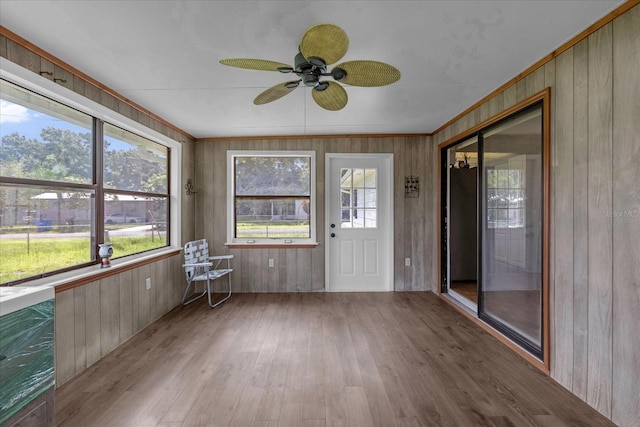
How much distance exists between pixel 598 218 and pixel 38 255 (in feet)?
12.0

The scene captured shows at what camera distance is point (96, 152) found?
2.50 metres

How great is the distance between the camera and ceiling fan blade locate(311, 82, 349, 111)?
199cm

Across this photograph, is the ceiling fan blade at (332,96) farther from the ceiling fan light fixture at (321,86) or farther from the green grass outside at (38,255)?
the green grass outside at (38,255)

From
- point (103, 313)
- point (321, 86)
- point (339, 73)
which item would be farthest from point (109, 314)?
point (339, 73)

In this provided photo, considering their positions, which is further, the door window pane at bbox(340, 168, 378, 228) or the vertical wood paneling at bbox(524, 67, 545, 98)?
the door window pane at bbox(340, 168, 378, 228)

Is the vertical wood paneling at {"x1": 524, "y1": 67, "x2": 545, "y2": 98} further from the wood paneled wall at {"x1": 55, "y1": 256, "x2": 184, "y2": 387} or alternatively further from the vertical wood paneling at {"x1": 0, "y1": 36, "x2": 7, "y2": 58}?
the wood paneled wall at {"x1": 55, "y1": 256, "x2": 184, "y2": 387}

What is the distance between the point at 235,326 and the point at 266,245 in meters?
1.39

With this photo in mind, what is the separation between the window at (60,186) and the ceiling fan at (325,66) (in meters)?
1.51

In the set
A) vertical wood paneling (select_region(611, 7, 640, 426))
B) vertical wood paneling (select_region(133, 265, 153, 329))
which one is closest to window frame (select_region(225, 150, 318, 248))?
vertical wood paneling (select_region(133, 265, 153, 329))

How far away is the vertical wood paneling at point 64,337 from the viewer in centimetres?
203

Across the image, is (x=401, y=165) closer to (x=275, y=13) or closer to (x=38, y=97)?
(x=275, y=13)

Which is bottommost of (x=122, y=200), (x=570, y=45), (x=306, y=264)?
(x=306, y=264)

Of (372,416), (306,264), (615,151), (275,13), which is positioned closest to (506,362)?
(372,416)

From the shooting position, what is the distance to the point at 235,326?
3047mm
